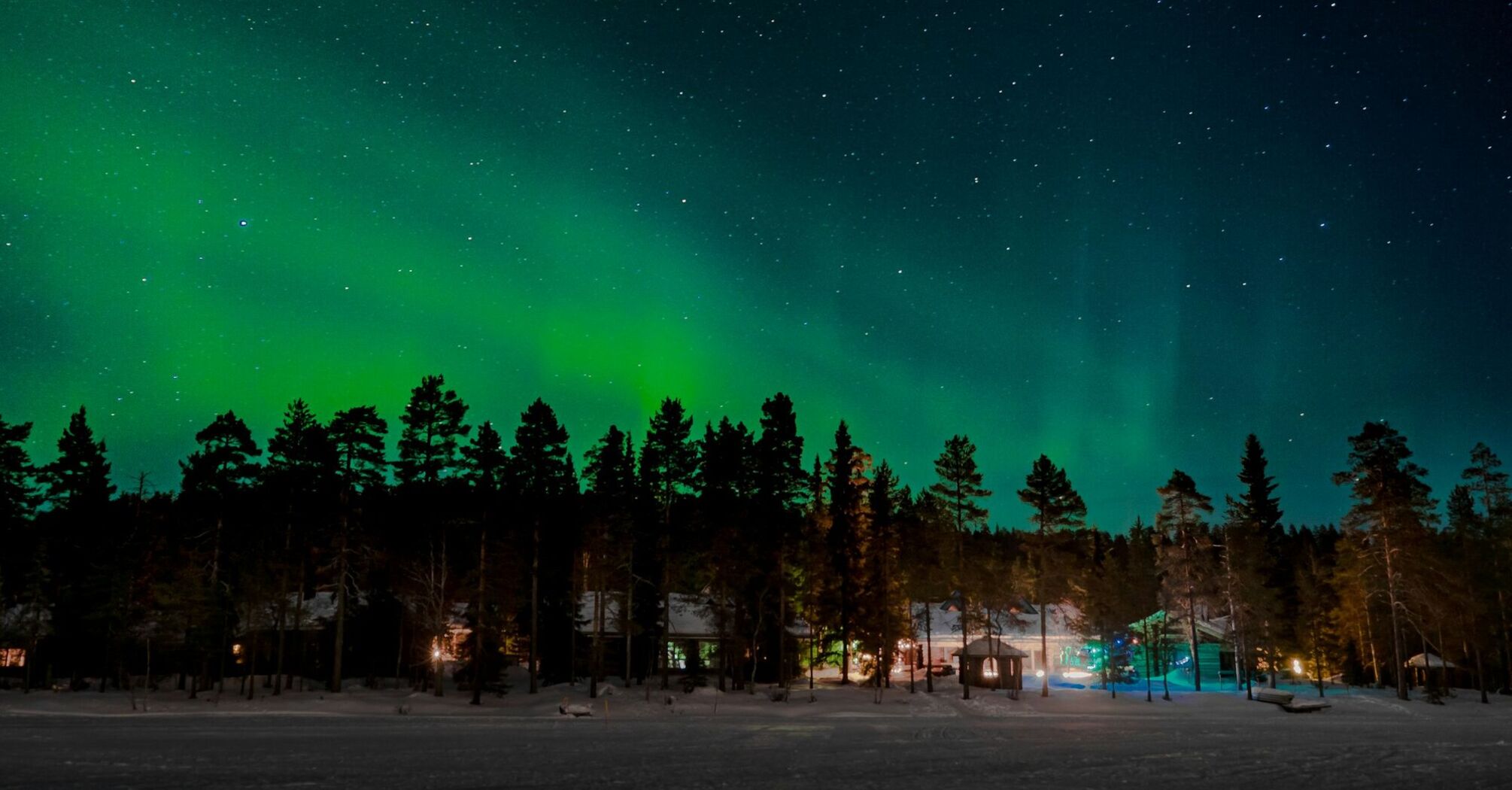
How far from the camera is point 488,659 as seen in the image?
4941cm

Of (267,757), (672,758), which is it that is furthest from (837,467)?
(267,757)

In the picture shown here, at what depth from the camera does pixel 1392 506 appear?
2238 inches

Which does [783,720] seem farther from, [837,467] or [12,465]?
[12,465]

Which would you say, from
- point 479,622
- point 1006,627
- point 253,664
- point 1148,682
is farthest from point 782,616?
point 1006,627

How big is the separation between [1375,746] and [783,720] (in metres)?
21.1

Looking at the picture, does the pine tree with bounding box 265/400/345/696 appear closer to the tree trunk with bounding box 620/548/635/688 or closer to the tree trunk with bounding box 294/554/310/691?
the tree trunk with bounding box 294/554/310/691

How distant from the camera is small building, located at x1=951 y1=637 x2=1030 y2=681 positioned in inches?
2347

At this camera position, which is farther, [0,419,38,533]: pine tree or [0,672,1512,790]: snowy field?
[0,419,38,533]: pine tree

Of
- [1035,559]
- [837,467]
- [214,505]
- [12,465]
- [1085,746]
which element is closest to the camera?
[1085,746]

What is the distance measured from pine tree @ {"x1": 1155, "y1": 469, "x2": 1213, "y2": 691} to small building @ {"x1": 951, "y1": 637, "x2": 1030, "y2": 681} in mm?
10942

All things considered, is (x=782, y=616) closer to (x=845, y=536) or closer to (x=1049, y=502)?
(x=845, y=536)

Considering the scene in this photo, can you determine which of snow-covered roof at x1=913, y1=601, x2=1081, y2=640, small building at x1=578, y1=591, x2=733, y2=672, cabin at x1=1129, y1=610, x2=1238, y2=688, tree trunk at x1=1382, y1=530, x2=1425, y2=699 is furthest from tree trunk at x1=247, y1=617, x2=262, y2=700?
tree trunk at x1=1382, y1=530, x2=1425, y2=699

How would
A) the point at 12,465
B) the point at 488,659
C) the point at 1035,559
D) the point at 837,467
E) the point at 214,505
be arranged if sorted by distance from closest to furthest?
1. the point at 488,659
2. the point at 214,505
3. the point at 12,465
4. the point at 837,467
5. the point at 1035,559

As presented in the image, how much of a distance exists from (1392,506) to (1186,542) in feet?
37.4
